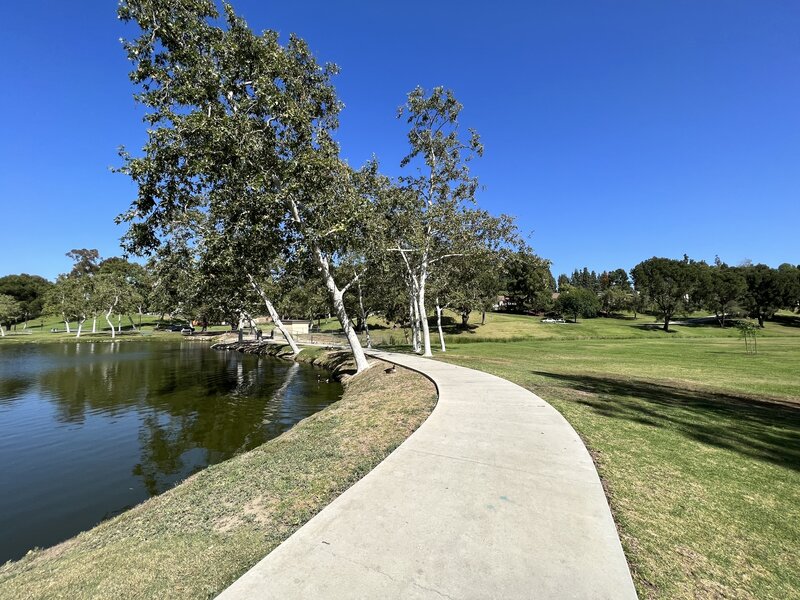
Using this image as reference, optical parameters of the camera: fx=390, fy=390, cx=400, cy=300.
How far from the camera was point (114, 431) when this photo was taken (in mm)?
13961

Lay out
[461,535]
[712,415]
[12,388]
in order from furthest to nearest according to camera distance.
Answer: [12,388], [712,415], [461,535]

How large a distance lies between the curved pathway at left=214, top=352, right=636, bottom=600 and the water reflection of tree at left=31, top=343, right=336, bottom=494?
23.4 feet

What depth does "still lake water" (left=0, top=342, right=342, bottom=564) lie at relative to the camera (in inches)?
329

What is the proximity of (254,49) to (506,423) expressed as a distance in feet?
55.0

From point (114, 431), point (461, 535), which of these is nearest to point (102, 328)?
point (114, 431)

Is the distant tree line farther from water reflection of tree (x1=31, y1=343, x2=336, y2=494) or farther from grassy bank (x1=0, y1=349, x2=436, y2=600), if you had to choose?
grassy bank (x1=0, y1=349, x2=436, y2=600)

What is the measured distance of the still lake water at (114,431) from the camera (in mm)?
8359

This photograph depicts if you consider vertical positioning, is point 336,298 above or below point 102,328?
above

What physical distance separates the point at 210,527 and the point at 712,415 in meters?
11.4

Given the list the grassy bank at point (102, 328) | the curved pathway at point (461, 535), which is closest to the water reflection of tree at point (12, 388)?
the curved pathway at point (461, 535)

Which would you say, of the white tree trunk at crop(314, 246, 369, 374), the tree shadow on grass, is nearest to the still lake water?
the white tree trunk at crop(314, 246, 369, 374)

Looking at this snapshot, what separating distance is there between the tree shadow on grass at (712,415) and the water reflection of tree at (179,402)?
10862 mm

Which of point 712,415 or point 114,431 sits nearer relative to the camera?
point 712,415

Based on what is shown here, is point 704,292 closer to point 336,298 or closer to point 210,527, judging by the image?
point 336,298
